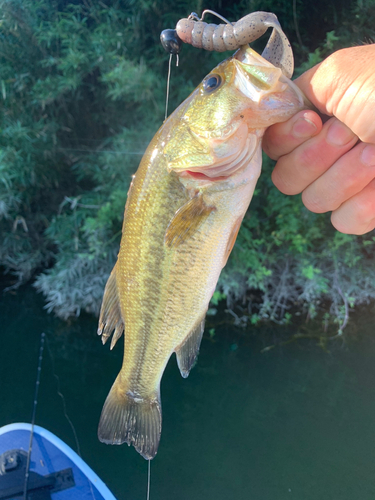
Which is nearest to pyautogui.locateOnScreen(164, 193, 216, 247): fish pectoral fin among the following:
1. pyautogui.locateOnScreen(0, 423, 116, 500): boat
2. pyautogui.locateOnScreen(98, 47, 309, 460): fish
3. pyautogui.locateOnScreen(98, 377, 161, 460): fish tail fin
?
pyautogui.locateOnScreen(98, 47, 309, 460): fish

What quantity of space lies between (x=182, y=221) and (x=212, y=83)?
0.48 meters

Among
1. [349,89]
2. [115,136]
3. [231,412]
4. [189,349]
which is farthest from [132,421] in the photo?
[115,136]

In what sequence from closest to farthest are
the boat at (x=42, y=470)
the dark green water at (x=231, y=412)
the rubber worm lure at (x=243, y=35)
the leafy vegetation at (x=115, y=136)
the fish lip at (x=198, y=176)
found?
the rubber worm lure at (x=243, y=35), the fish lip at (x=198, y=176), the boat at (x=42, y=470), the dark green water at (x=231, y=412), the leafy vegetation at (x=115, y=136)

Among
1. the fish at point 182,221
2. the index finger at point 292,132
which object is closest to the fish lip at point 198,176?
the fish at point 182,221

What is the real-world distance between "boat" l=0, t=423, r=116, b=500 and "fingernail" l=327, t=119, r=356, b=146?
315cm

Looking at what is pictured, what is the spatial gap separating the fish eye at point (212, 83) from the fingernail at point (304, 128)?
0.96ft

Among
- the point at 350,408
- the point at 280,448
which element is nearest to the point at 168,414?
the point at 280,448

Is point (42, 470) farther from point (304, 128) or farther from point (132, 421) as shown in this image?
point (304, 128)

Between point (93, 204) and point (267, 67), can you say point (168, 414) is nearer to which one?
point (93, 204)

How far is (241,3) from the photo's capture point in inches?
138

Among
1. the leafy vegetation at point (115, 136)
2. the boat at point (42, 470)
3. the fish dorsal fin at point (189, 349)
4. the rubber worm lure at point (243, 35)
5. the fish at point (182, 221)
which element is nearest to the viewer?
the rubber worm lure at point (243, 35)

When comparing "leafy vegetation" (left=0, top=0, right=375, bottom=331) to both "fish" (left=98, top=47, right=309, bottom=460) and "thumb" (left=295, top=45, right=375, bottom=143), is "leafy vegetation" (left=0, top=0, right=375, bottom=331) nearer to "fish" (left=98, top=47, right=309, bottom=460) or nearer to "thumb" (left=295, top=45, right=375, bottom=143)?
"fish" (left=98, top=47, right=309, bottom=460)

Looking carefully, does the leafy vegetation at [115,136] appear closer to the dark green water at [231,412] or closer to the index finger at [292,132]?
the dark green water at [231,412]

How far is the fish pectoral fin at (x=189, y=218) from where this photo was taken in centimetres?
117
